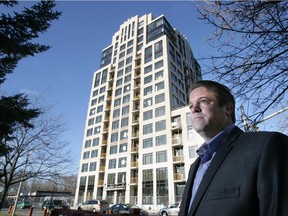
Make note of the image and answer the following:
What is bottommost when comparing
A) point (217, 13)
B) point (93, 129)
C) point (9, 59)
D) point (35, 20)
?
point (217, 13)

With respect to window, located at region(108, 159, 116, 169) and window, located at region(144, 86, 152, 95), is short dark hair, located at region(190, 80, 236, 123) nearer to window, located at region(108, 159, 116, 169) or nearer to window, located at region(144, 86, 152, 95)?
window, located at region(144, 86, 152, 95)

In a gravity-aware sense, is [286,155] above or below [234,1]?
below

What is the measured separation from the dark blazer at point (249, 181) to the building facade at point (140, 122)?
3178 cm

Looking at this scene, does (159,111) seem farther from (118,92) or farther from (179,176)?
(118,92)

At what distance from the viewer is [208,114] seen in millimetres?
1838

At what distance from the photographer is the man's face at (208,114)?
1840 mm

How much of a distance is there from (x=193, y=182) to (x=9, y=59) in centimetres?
990

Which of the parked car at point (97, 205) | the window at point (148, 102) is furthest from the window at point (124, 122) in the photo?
the parked car at point (97, 205)

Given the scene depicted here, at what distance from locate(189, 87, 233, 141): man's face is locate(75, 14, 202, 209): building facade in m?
31.2

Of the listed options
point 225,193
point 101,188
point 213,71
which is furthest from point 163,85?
point 225,193

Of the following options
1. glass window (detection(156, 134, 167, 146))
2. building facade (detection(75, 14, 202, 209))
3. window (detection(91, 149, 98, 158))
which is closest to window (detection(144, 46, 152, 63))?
building facade (detection(75, 14, 202, 209))

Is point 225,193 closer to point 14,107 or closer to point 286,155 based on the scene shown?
point 286,155

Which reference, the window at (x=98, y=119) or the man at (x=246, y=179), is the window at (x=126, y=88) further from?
the man at (x=246, y=179)

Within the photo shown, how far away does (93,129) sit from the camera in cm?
5147
